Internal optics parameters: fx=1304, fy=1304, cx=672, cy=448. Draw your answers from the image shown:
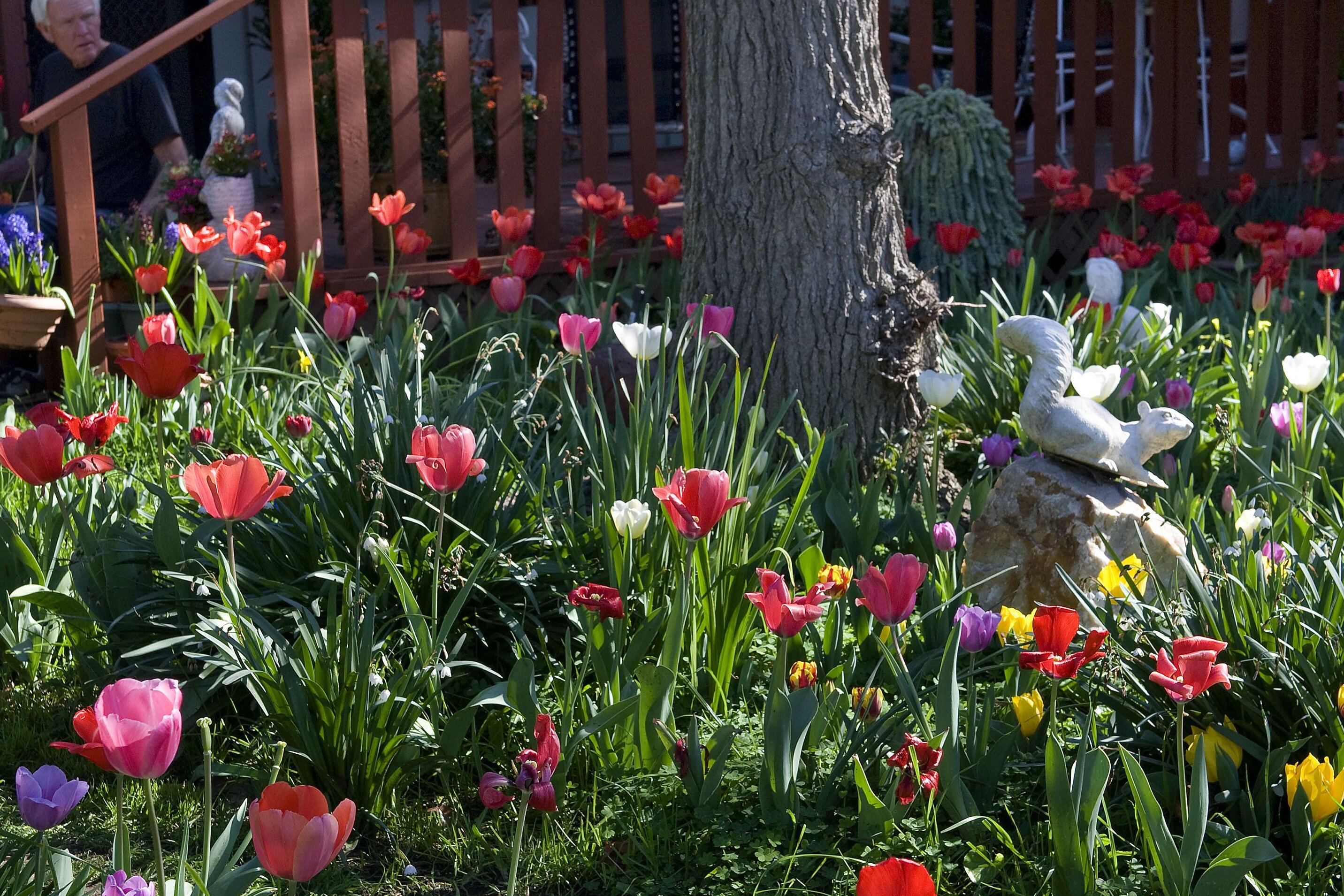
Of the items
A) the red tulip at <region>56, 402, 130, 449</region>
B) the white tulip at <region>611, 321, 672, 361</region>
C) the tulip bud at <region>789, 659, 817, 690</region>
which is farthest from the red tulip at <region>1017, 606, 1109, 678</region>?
the red tulip at <region>56, 402, 130, 449</region>

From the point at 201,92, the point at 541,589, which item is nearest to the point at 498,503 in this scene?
the point at 541,589

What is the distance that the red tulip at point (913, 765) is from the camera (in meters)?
1.68

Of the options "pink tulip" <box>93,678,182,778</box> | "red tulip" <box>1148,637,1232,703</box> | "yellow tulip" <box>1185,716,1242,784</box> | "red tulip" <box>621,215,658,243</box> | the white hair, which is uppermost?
the white hair

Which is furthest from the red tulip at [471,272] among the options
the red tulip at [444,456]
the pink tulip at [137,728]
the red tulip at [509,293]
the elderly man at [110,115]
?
the pink tulip at [137,728]

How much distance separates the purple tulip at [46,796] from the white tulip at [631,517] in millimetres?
910

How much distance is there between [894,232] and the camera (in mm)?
3457

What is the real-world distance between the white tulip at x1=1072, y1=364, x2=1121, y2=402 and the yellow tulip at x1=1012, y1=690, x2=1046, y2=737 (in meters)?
0.83

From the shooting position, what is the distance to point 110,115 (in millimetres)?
4934

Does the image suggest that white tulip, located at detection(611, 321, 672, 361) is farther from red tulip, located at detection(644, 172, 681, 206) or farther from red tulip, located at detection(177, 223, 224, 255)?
red tulip, located at detection(644, 172, 681, 206)

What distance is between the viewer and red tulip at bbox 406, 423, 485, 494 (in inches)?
69.4

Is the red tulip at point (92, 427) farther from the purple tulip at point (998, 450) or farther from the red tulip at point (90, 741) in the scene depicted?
the purple tulip at point (998, 450)

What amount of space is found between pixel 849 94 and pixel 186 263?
231 centimetres

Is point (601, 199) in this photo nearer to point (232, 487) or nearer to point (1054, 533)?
point (1054, 533)

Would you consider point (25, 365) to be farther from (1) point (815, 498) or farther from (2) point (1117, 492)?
(2) point (1117, 492)
